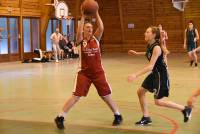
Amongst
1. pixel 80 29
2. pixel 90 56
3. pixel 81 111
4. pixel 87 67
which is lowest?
pixel 81 111

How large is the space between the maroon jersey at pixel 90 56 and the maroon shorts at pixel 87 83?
86 millimetres

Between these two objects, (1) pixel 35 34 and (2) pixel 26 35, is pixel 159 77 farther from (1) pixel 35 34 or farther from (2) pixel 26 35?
(1) pixel 35 34

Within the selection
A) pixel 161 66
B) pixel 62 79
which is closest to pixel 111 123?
pixel 161 66

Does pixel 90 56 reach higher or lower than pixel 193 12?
lower

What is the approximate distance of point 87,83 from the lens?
6.81 m

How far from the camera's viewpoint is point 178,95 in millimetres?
10430

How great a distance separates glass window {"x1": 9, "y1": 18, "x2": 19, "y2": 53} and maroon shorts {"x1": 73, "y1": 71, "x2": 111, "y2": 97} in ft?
62.6

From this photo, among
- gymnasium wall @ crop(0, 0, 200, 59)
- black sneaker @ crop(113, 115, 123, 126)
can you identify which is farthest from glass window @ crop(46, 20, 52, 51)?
black sneaker @ crop(113, 115, 123, 126)

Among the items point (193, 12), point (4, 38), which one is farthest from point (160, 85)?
point (193, 12)

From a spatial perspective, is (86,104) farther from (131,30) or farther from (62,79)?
(131,30)

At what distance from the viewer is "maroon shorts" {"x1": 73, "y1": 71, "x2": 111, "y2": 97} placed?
6.74 m

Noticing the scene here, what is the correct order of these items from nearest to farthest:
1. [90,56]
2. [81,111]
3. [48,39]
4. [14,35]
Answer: [90,56] → [81,111] → [14,35] → [48,39]

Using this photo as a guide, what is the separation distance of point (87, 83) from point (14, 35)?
63.5ft

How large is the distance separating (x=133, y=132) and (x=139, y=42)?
26373 mm
